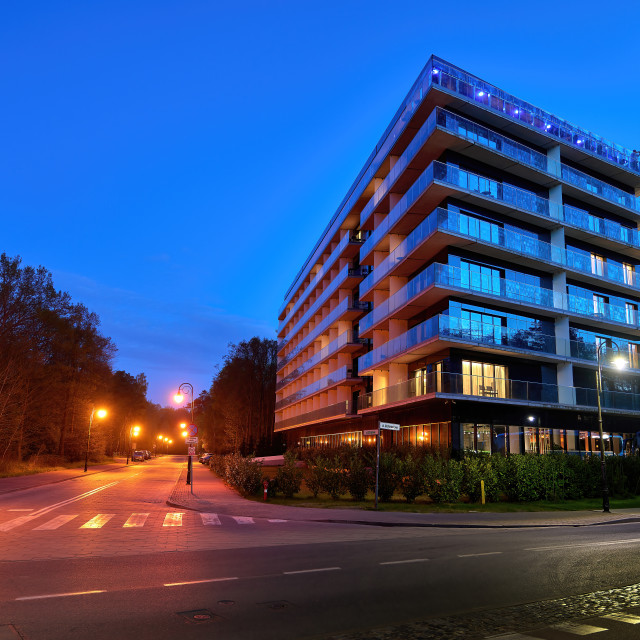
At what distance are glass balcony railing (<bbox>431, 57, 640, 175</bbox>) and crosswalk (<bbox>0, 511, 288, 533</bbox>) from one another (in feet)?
81.4

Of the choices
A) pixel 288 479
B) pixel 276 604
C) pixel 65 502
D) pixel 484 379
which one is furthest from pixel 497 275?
pixel 276 604

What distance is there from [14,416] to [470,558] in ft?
127

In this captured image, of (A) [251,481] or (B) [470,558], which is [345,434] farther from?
(B) [470,558]

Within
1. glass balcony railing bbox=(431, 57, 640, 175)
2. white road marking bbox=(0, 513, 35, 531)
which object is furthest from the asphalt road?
glass balcony railing bbox=(431, 57, 640, 175)

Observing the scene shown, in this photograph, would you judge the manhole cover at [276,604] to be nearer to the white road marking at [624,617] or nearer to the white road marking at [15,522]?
the white road marking at [624,617]

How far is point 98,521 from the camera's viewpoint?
16.4 metres

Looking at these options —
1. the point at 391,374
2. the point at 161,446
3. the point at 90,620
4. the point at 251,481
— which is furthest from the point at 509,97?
the point at 161,446

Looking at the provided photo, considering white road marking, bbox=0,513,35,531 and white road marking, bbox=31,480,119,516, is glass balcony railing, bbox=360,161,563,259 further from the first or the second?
white road marking, bbox=0,513,35,531

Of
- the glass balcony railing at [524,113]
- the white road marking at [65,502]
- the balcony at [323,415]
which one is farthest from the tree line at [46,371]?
the glass balcony railing at [524,113]

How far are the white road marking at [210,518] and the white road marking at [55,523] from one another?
3.99 metres

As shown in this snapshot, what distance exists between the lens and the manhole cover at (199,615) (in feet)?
21.1

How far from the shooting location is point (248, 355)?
80125mm

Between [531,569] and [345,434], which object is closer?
[531,569]

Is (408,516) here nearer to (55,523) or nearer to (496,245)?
(55,523)
